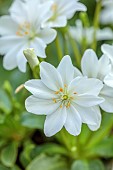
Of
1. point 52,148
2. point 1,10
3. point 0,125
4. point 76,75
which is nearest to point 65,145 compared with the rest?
point 52,148

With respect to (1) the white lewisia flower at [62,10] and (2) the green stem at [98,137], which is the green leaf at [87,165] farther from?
(1) the white lewisia flower at [62,10]

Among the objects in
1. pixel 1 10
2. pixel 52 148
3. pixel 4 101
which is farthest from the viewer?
pixel 1 10

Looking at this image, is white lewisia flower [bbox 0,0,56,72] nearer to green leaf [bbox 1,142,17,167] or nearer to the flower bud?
the flower bud

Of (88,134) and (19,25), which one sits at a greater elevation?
(19,25)

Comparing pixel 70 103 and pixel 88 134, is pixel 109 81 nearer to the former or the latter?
pixel 70 103

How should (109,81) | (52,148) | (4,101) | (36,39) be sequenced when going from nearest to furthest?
(109,81), (36,39), (52,148), (4,101)

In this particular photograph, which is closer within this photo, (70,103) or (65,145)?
(70,103)

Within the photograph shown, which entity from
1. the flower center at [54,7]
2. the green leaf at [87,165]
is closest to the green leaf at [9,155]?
the green leaf at [87,165]
